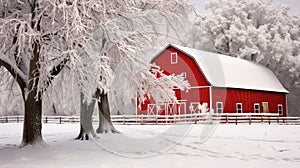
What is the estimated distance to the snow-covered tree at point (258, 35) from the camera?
3809 centimetres

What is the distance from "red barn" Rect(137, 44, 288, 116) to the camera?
29.6 m

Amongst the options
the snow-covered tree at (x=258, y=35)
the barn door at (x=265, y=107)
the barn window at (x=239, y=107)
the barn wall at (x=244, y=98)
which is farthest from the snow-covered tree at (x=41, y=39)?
the snow-covered tree at (x=258, y=35)

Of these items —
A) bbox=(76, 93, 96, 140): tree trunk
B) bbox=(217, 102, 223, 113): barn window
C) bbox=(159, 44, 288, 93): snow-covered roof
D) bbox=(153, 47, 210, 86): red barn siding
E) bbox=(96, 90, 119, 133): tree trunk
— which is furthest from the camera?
bbox=(159, 44, 288, 93): snow-covered roof

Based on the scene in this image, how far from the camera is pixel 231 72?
3181cm

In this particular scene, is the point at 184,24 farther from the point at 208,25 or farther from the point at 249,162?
the point at 208,25

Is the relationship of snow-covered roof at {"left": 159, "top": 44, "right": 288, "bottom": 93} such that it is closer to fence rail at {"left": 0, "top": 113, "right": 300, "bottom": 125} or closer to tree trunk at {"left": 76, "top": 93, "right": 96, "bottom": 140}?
fence rail at {"left": 0, "top": 113, "right": 300, "bottom": 125}

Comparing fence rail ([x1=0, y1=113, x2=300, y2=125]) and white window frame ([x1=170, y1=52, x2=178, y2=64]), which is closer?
fence rail ([x1=0, y1=113, x2=300, y2=125])

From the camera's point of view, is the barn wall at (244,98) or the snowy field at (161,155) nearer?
the snowy field at (161,155)

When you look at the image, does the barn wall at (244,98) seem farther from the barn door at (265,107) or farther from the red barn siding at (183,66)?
the red barn siding at (183,66)

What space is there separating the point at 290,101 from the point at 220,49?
938cm

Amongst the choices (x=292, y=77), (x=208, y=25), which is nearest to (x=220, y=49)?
(x=208, y=25)

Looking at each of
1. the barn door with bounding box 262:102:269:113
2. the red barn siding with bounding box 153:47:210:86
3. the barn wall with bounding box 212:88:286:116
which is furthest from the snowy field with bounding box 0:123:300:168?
the barn door with bounding box 262:102:269:113

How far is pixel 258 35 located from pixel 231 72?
28.0 ft

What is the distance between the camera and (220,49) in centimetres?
4241
